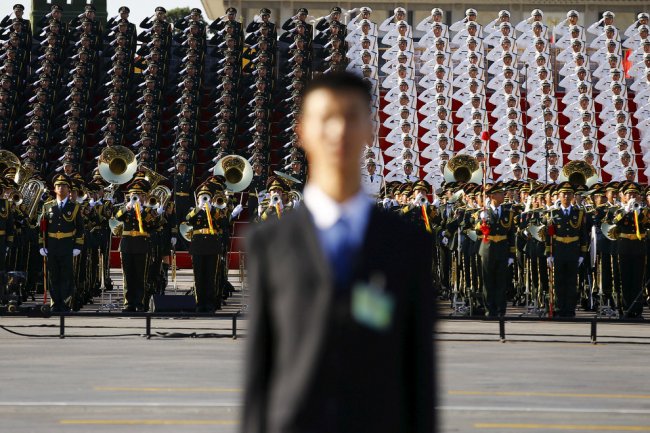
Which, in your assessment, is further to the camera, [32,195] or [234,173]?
[32,195]

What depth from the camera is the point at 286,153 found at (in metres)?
29.1

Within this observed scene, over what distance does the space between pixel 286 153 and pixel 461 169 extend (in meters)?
5.75

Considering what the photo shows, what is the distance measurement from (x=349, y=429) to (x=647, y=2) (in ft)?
199

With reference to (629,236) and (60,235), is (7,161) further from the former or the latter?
(629,236)

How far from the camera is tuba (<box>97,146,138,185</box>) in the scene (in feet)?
74.0

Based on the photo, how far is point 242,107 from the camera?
30.1 m

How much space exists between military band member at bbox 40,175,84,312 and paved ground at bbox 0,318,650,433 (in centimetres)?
235

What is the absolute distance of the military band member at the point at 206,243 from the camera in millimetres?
19469

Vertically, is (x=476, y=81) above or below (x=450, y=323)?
above

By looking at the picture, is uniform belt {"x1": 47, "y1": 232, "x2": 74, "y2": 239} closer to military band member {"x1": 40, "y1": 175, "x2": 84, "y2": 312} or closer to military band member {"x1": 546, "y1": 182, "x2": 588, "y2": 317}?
military band member {"x1": 40, "y1": 175, "x2": 84, "y2": 312}

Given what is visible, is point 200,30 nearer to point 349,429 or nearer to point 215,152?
point 215,152

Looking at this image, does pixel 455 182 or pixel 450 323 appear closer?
pixel 450 323

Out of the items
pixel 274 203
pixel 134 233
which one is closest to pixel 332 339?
pixel 274 203

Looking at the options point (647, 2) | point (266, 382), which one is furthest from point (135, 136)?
point (647, 2)
